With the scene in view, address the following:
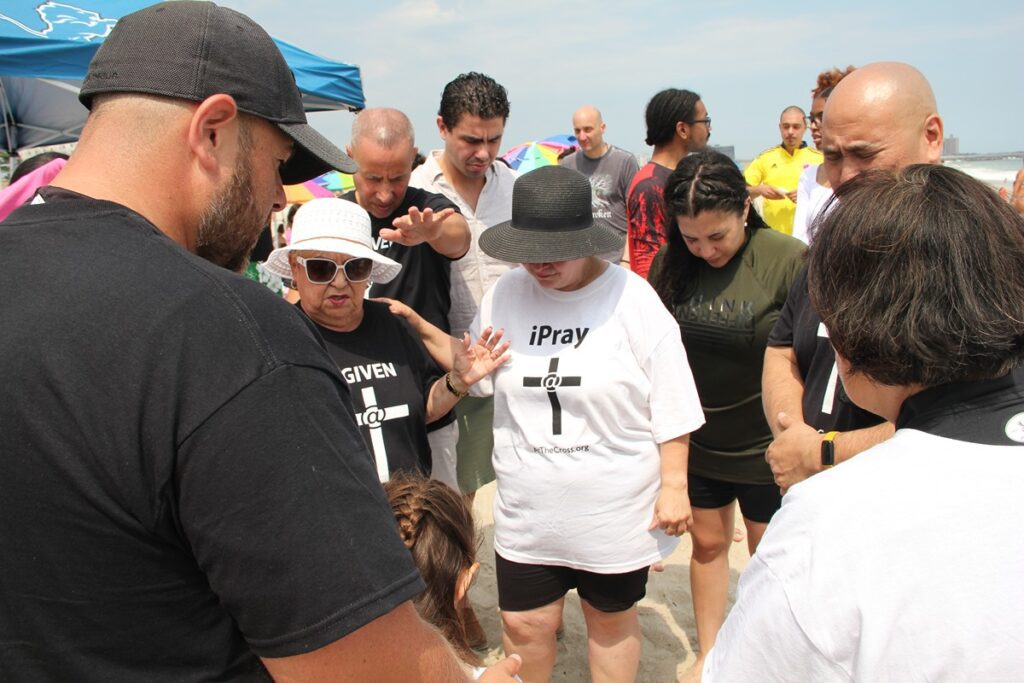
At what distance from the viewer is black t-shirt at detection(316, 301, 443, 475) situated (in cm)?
259

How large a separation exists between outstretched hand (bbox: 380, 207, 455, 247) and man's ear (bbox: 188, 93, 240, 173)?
1.67 m

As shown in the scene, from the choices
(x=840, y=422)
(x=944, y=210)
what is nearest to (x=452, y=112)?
(x=840, y=422)

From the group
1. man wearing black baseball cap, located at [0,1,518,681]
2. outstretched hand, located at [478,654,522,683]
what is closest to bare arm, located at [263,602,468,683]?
man wearing black baseball cap, located at [0,1,518,681]

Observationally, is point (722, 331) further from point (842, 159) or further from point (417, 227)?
point (417, 227)

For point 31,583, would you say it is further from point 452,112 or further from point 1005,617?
point 452,112

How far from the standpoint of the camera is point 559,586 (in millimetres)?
2549

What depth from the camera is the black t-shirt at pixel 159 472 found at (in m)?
0.84

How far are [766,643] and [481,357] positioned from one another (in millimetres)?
1677

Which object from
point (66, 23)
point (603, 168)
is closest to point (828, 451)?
point (603, 168)

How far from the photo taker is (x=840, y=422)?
6.57 feet

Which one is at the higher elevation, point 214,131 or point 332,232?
point 214,131

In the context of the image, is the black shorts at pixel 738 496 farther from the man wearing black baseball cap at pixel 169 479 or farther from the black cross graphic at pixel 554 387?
the man wearing black baseball cap at pixel 169 479

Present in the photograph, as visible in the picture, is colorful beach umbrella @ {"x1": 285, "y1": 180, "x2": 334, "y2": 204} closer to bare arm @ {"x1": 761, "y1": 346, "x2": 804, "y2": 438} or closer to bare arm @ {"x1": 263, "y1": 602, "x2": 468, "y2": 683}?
bare arm @ {"x1": 761, "y1": 346, "x2": 804, "y2": 438}

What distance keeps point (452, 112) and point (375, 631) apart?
120 inches
